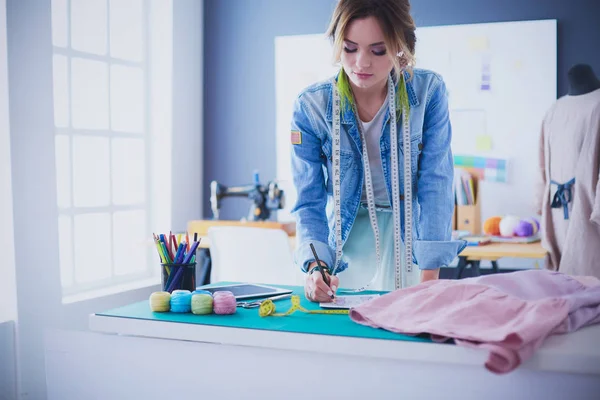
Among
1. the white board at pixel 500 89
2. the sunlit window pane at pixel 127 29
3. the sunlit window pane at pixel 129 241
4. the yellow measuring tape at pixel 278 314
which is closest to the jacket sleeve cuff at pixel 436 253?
the yellow measuring tape at pixel 278 314

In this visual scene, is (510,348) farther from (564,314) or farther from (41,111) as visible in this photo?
(41,111)

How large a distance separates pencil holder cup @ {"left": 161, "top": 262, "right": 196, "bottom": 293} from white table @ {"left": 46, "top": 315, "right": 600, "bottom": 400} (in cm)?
21

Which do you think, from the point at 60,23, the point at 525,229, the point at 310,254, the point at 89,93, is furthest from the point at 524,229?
the point at 60,23

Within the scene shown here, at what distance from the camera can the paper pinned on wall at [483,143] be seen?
425 centimetres

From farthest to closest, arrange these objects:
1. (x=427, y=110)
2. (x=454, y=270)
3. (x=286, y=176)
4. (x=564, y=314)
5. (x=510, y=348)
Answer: (x=286, y=176) → (x=454, y=270) → (x=427, y=110) → (x=564, y=314) → (x=510, y=348)

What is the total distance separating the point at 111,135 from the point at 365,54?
8.69 ft

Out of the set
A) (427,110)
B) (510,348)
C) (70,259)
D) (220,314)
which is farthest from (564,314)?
(70,259)

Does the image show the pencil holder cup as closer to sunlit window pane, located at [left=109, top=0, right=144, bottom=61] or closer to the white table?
the white table

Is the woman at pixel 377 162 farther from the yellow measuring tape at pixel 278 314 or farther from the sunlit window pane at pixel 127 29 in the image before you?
the sunlit window pane at pixel 127 29

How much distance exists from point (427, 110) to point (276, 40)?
2925 millimetres

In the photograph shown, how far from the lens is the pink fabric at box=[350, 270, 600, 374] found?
46.5 inches

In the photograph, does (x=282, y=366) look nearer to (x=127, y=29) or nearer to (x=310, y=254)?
(x=310, y=254)

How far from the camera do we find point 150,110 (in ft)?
14.9

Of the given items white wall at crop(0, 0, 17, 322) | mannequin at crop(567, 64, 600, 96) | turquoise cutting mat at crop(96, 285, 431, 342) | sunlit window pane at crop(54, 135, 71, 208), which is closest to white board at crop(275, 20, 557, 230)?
mannequin at crop(567, 64, 600, 96)
